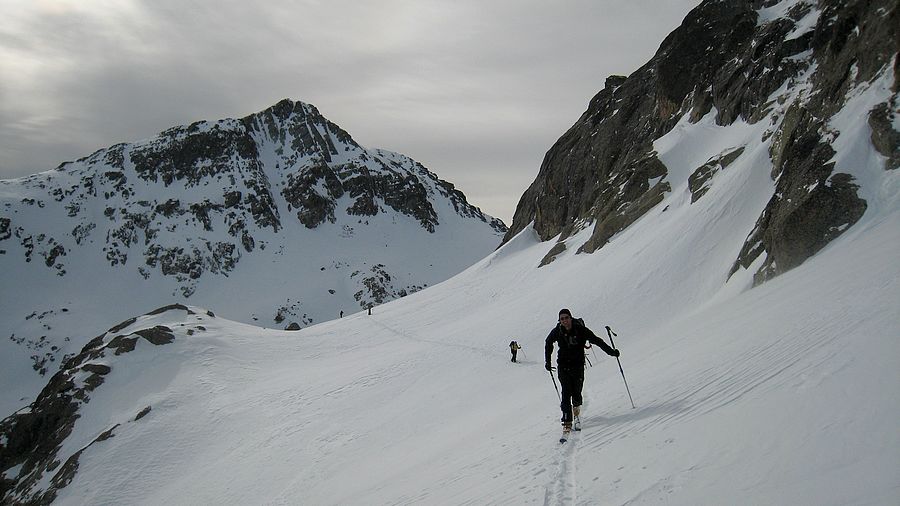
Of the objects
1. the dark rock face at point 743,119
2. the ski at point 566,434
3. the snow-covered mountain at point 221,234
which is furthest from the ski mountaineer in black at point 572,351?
the snow-covered mountain at point 221,234

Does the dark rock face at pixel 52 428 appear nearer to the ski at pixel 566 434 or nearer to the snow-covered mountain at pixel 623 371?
the snow-covered mountain at pixel 623 371

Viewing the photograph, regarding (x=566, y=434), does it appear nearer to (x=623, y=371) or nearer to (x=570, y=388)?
(x=570, y=388)

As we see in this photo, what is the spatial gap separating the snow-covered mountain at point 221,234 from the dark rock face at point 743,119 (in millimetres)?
54366

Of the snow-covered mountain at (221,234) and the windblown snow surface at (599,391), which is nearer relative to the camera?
the windblown snow surface at (599,391)

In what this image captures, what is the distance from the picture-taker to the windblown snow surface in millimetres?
5086

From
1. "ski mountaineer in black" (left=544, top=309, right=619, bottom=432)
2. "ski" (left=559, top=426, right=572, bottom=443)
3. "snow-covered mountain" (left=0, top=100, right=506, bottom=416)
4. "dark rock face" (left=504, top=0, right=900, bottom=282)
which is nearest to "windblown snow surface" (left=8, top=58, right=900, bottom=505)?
"ski" (left=559, top=426, right=572, bottom=443)

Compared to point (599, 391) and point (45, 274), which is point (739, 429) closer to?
point (599, 391)

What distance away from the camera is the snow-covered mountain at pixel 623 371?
17.8 ft

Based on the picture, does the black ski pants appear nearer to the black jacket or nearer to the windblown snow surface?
the black jacket

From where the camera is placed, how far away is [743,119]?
28297mm

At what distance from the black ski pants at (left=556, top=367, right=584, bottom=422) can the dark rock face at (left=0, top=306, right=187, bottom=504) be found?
27.7 meters

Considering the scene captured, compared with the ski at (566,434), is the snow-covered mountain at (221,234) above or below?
above

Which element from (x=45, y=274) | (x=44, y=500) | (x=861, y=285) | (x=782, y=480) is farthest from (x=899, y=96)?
(x=45, y=274)

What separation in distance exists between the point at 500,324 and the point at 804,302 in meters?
17.4
